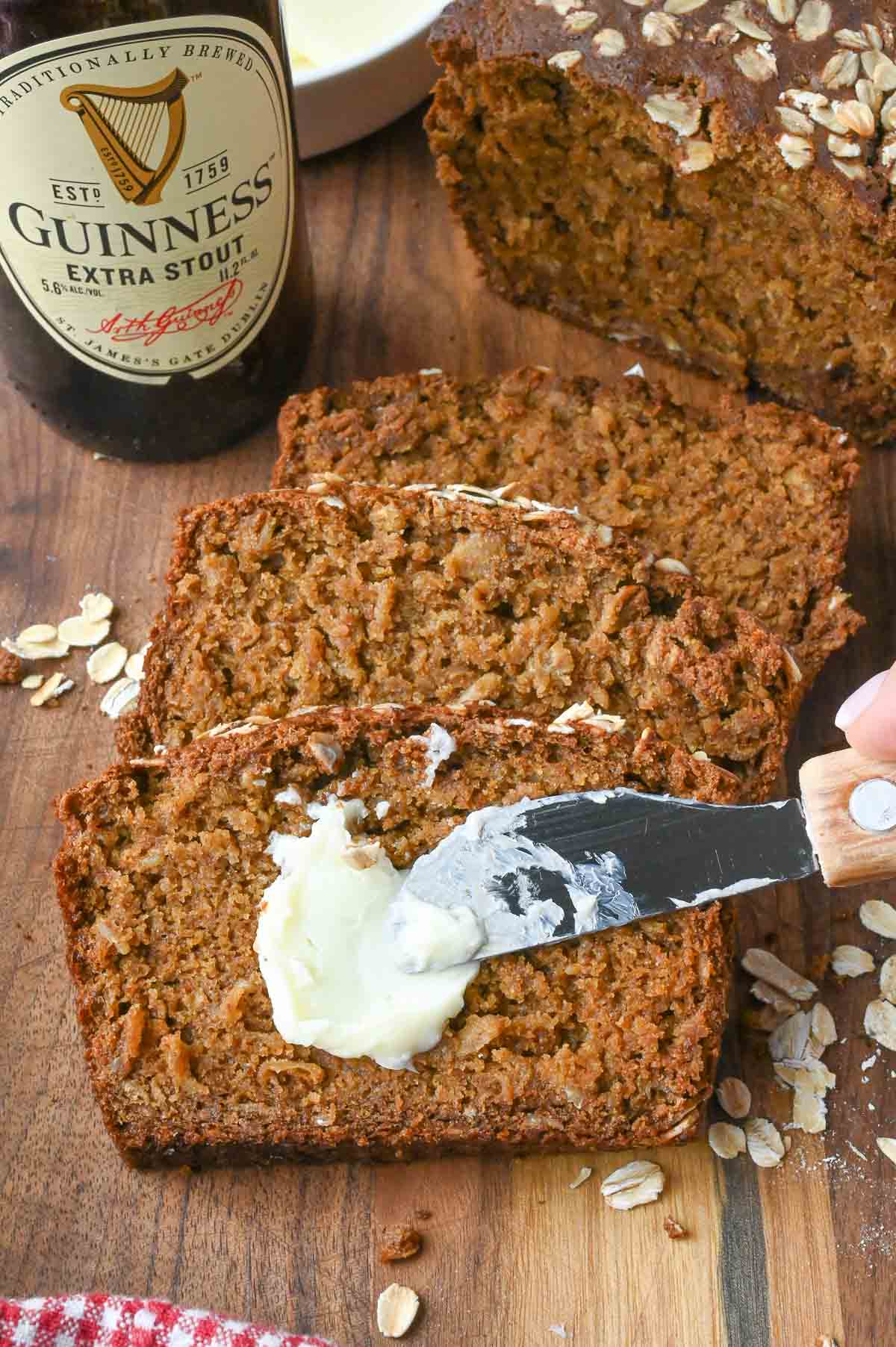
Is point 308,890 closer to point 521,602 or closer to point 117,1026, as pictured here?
point 117,1026

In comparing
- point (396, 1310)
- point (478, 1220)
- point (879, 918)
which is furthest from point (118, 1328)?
point (879, 918)

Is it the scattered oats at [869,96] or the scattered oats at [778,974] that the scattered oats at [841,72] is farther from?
the scattered oats at [778,974]

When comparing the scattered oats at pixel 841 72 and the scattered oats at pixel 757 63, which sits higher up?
the scattered oats at pixel 757 63

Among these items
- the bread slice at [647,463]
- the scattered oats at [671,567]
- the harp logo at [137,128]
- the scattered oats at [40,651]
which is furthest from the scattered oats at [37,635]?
the scattered oats at [671,567]

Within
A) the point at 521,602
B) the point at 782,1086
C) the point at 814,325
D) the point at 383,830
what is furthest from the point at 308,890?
the point at 814,325

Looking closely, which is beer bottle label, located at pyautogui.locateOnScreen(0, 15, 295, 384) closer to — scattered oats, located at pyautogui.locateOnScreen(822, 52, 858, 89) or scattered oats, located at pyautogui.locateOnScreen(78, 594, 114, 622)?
scattered oats, located at pyautogui.locateOnScreen(78, 594, 114, 622)
